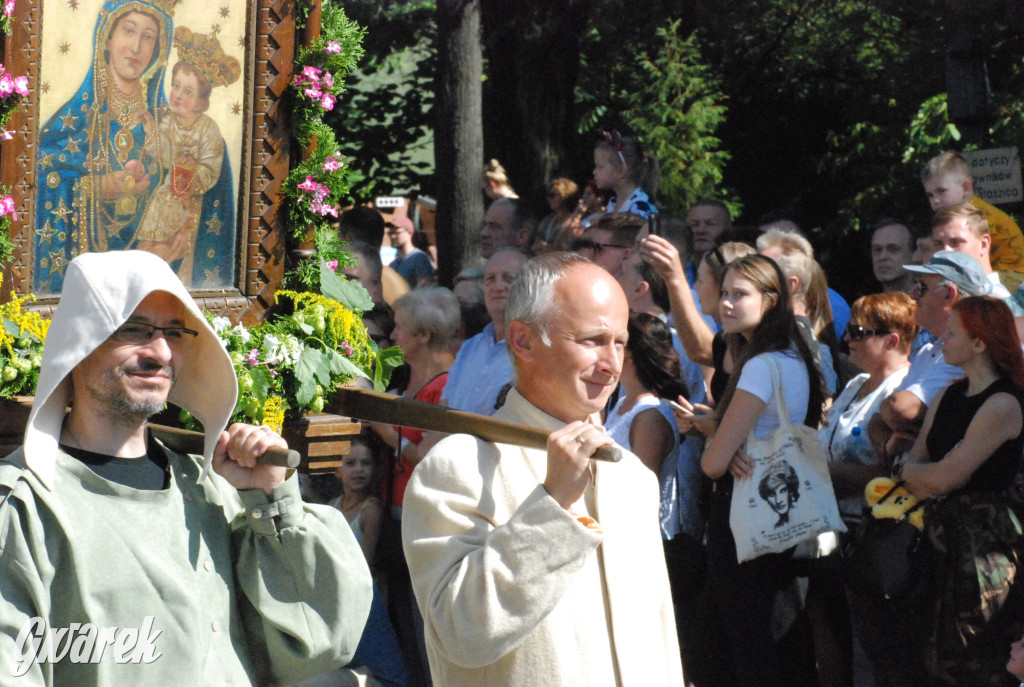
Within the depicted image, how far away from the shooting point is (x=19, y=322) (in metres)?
Answer: 3.92

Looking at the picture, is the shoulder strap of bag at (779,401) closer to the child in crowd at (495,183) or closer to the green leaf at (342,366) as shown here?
the green leaf at (342,366)

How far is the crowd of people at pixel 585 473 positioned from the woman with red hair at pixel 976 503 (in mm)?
10

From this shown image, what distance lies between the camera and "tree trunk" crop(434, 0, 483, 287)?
31.3 feet

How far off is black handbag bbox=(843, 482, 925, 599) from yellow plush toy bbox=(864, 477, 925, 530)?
0.01 metres

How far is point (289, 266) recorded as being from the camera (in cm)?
466

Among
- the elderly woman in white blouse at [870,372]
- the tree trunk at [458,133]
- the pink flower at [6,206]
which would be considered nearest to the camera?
the pink flower at [6,206]

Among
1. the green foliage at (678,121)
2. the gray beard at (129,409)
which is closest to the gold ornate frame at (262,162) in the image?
the gray beard at (129,409)

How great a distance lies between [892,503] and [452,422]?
108 inches

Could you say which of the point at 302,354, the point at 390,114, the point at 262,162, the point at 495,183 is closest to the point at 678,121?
the point at 495,183

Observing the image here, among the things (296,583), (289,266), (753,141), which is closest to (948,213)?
(289,266)

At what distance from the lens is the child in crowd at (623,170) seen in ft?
25.5

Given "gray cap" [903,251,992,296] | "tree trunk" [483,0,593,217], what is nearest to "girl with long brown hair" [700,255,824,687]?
"gray cap" [903,251,992,296]

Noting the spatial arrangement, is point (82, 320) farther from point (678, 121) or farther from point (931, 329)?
point (678, 121)

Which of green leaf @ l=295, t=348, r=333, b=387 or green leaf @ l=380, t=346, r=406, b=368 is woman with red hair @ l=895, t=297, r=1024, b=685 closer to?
green leaf @ l=380, t=346, r=406, b=368
